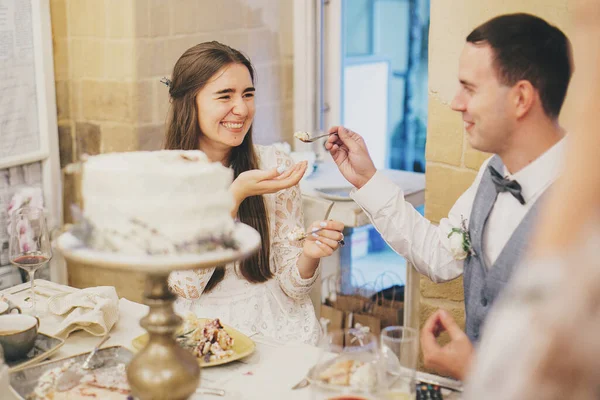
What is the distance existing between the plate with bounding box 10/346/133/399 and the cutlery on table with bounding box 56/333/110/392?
1 centimetres

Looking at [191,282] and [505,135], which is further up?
[505,135]

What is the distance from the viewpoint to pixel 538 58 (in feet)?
5.16

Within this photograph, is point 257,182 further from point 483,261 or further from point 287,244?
point 483,261

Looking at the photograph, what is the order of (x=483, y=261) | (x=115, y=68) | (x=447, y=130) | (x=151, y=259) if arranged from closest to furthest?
(x=151, y=259)
(x=483, y=261)
(x=447, y=130)
(x=115, y=68)

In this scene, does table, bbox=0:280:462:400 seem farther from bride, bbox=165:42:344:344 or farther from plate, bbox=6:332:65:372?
bride, bbox=165:42:344:344

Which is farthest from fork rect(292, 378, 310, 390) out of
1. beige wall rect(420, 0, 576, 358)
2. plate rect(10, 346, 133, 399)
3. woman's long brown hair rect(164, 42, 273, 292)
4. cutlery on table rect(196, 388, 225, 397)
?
beige wall rect(420, 0, 576, 358)

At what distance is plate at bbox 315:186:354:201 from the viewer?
2803 millimetres

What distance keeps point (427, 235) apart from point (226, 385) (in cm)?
73

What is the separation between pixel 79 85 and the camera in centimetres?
292

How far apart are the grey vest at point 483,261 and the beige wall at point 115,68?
4.98 ft

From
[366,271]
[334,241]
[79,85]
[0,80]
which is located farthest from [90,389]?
[366,271]

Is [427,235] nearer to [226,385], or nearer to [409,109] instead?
[226,385]

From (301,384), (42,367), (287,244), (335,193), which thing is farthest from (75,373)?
(335,193)

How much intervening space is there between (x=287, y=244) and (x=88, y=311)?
683 mm
